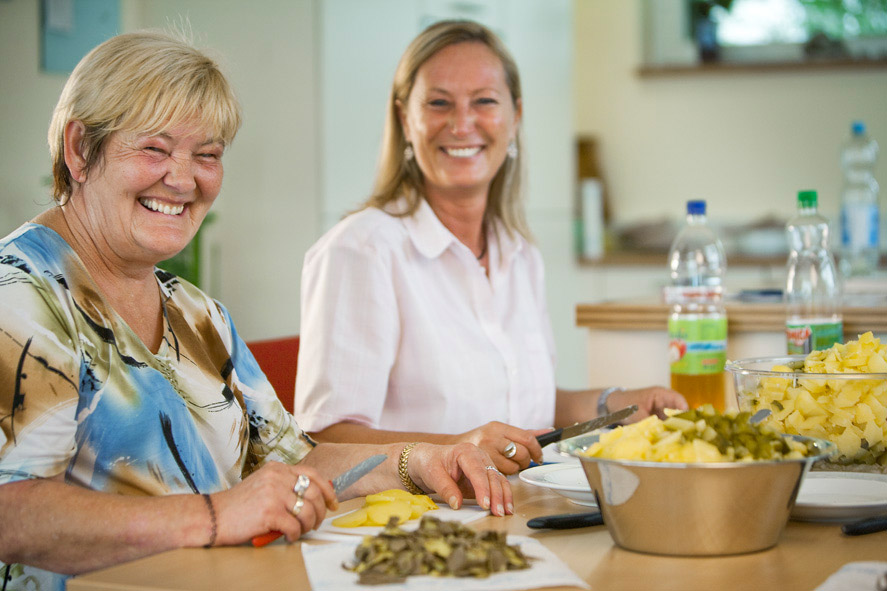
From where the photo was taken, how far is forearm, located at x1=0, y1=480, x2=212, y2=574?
964mm

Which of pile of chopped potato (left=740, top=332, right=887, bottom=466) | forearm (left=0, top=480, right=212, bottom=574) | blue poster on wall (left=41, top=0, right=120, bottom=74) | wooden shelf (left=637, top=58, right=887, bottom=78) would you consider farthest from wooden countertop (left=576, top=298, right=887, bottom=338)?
blue poster on wall (left=41, top=0, right=120, bottom=74)

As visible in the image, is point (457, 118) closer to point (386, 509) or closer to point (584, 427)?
point (584, 427)

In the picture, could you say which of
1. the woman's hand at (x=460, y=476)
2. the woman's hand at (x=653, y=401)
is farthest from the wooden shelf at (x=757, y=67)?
the woman's hand at (x=460, y=476)

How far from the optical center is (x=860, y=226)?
284cm

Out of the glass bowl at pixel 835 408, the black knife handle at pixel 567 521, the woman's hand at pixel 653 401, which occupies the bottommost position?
the woman's hand at pixel 653 401

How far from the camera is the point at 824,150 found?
4766 millimetres

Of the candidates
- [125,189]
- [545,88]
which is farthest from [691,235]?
[545,88]

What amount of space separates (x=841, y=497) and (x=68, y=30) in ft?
13.5

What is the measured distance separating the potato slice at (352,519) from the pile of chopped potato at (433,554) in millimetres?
173

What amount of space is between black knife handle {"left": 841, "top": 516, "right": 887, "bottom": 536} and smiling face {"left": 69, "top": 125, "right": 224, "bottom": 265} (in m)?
0.85

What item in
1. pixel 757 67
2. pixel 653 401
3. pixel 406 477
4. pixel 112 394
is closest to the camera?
pixel 112 394

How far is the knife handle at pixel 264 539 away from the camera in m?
0.97

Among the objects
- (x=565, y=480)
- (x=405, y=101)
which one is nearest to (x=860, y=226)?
(x=405, y=101)

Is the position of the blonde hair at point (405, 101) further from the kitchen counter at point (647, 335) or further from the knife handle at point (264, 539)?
the knife handle at point (264, 539)
